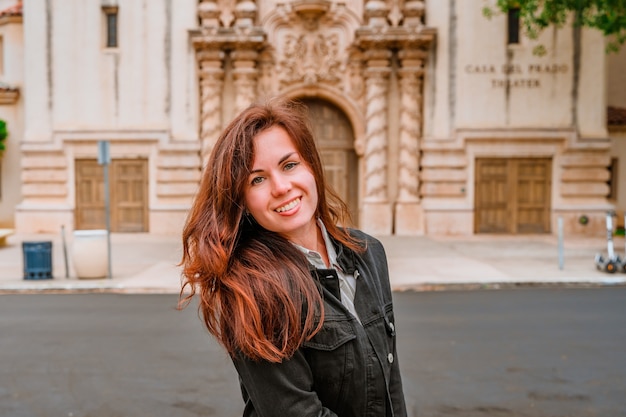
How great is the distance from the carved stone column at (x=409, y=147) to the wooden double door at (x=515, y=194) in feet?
6.41

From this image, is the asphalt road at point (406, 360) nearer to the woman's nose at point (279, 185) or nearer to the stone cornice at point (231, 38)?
the woman's nose at point (279, 185)

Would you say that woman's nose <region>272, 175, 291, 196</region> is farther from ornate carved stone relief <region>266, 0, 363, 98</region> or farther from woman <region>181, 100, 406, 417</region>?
ornate carved stone relief <region>266, 0, 363, 98</region>

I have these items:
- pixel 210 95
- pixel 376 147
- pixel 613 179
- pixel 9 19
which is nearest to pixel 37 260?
pixel 210 95

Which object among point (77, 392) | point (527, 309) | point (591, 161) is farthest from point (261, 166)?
point (591, 161)

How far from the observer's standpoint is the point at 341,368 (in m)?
2.07

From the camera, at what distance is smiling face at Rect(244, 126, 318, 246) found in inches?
83.7

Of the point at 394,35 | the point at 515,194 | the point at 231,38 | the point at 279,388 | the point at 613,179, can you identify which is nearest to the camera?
the point at 279,388

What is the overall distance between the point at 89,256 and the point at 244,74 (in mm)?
9458

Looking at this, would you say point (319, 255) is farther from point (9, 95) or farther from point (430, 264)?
point (9, 95)

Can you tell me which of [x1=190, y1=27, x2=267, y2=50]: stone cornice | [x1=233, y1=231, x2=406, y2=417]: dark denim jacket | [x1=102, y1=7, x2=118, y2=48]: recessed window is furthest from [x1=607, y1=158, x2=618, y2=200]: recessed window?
[x1=233, y1=231, x2=406, y2=417]: dark denim jacket

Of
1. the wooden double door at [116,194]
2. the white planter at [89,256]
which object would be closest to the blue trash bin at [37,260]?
the white planter at [89,256]

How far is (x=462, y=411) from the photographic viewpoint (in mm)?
5859

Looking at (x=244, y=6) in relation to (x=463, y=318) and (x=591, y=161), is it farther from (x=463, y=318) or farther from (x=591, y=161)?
(x=463, y=318)

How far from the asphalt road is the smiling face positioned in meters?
4.09
